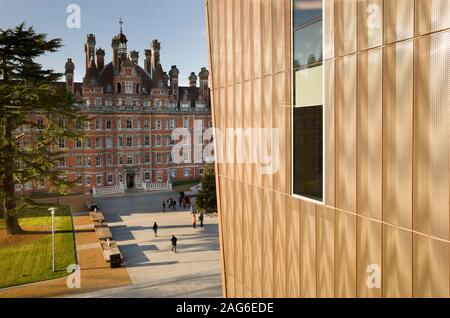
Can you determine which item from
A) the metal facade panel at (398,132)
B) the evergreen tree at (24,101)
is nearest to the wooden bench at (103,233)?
the evergreen tree at (24,101)

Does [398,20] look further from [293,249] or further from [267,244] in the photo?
[267,244]


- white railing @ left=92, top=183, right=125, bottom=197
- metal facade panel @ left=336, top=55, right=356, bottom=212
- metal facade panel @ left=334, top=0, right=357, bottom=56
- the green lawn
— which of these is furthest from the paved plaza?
metal facade panel @ left=334, top=0, right=357, bottom=56

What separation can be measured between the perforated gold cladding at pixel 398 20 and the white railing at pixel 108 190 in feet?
150

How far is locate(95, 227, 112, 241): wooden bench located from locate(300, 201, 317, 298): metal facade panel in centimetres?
2197

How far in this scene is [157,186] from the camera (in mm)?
53000

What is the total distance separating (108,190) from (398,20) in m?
47.0

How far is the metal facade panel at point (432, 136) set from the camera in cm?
518

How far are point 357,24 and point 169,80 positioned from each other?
5466 centimetres

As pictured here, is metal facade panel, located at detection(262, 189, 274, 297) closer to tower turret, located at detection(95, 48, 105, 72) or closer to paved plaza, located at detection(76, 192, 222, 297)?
paved plaza, located at detection(76, 192, 222, 297)

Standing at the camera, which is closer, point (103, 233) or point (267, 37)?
point (267, 37)

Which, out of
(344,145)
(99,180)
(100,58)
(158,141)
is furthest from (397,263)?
(100,58)

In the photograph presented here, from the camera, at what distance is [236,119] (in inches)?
453

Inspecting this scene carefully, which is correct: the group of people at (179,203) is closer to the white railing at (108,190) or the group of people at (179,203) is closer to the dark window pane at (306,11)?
the white railing at (108,190)

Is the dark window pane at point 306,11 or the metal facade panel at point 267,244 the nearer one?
the dark window pane at point 306,11
